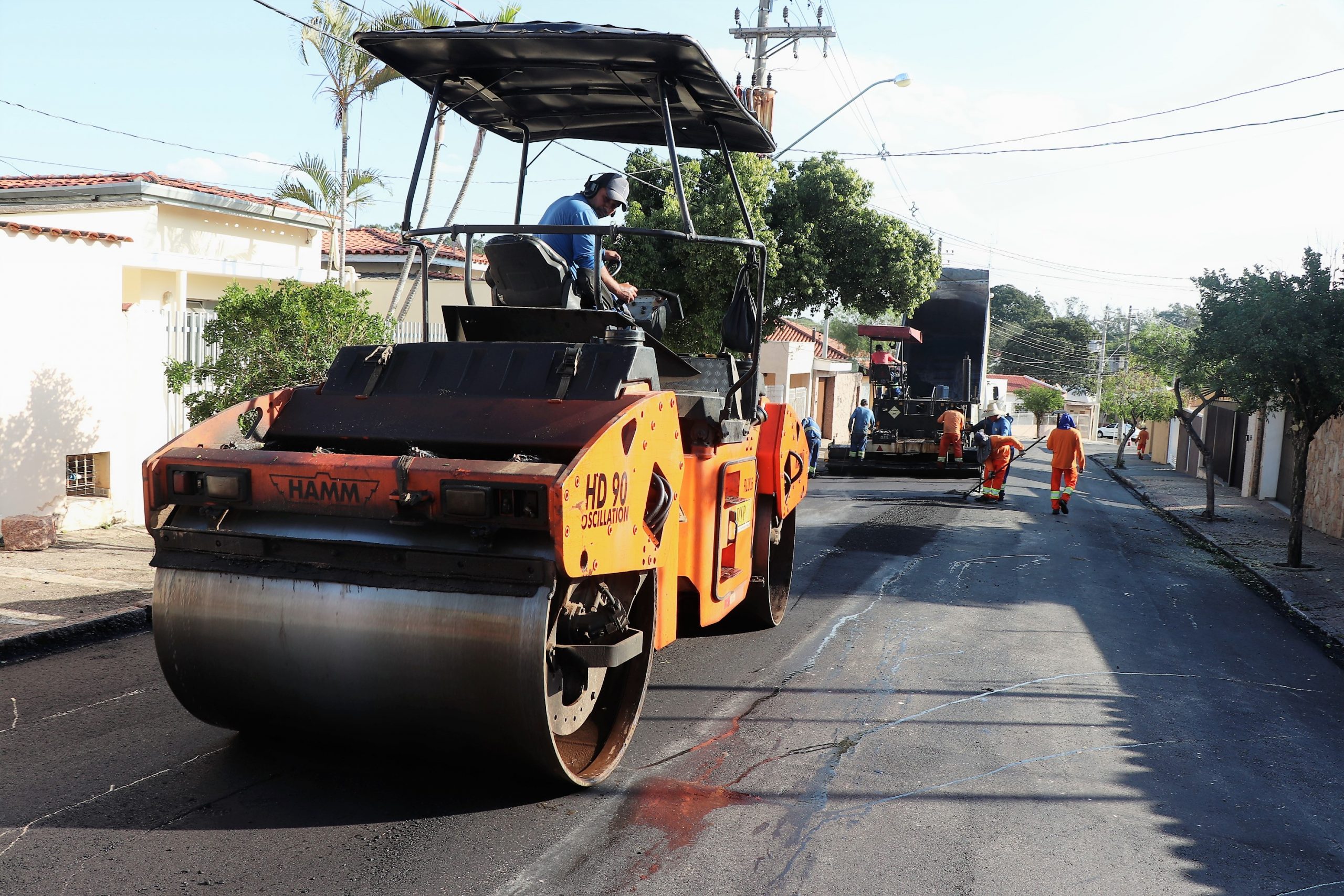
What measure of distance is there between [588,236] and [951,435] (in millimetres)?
15419

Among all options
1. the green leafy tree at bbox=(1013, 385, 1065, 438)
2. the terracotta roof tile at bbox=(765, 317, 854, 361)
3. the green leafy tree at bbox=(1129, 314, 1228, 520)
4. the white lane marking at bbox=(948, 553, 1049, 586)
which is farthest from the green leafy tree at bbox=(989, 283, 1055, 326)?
the white lane marking at bbox=(948, 553, 1049, 586)

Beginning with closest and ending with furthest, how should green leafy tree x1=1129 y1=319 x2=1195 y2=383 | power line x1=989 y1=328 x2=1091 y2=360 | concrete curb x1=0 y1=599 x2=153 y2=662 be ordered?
concrete curb x1=0 y1=599 x2=153 y2=662
green leafy tree x1=1129 y1=319 x2=1195 y2=383
power line x1=989 y1=328 x2=1091 y2=360

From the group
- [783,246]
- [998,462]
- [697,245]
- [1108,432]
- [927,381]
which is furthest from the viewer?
[1108,432]

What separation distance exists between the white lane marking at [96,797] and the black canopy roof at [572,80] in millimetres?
3132

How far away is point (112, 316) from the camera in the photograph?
32.0 ft

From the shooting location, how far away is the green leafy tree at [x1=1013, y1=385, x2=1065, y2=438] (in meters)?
55.3

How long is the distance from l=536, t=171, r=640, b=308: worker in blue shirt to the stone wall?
1325 centimetres

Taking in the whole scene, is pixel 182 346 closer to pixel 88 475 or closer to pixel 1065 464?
pixel 88 475

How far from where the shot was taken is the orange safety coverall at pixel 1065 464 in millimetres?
15406

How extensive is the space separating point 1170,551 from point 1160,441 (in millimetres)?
30204

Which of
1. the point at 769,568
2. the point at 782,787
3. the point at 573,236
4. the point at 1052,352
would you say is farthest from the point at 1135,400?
the point at 1052,352

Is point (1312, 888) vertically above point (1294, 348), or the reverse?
point (1294, 348)

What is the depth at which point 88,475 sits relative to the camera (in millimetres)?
9766

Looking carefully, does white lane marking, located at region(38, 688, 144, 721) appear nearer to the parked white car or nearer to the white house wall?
the white house wall
